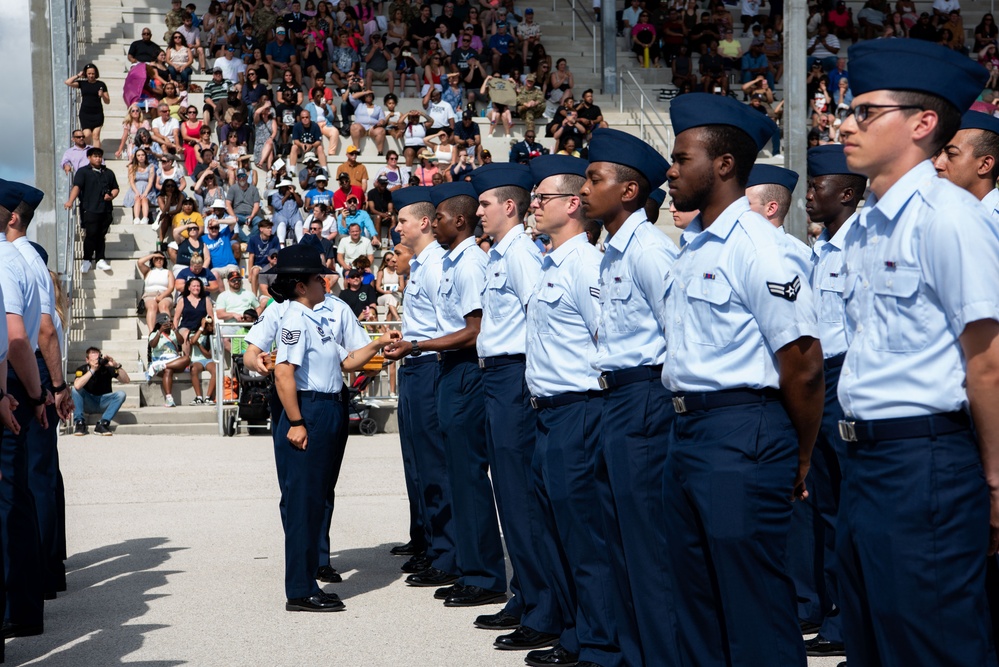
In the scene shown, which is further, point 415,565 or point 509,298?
point 415,565

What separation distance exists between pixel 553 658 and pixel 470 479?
5.73ft

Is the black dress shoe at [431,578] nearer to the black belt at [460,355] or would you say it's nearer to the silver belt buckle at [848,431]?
the black belt at [460,355]

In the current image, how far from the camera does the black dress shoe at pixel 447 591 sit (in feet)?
23.9

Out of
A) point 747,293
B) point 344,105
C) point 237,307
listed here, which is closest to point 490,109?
point 344,105

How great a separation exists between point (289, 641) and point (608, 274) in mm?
2638

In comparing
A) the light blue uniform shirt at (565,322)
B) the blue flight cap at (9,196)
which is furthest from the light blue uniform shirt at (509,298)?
the blue flight cap at (9,196)

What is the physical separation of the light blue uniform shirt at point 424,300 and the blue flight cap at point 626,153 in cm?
261

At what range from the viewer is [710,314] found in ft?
Answer: 13.5

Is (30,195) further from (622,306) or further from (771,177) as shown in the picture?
(771,177)

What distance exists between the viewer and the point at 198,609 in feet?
23.2

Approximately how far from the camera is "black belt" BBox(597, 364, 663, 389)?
194 inches

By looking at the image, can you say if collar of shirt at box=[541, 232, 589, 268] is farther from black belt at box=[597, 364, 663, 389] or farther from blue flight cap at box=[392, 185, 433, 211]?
blue flight cap at box=[392, 185, 433, 211]

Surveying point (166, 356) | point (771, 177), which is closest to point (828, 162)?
point (771, 177)

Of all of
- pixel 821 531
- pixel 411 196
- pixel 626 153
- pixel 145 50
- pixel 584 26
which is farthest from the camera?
pixel 584 26
